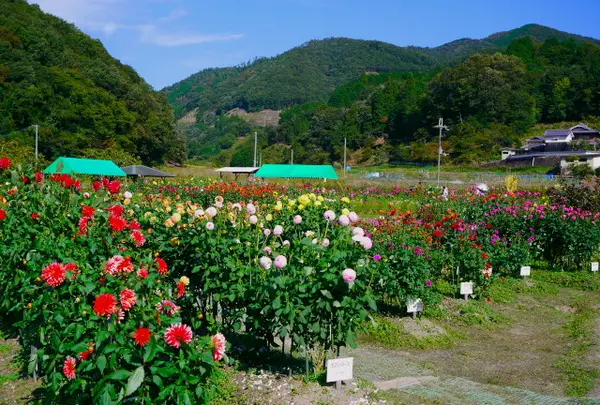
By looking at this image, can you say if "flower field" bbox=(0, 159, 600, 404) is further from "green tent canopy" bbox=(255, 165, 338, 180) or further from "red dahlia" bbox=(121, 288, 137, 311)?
"green tent canopy" bbox=(255, 165, 338, 180)

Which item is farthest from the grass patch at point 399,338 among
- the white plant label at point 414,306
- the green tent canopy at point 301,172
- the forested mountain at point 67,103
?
the forested mountain at point 67,103

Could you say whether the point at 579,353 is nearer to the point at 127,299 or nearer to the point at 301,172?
the point at 127,299

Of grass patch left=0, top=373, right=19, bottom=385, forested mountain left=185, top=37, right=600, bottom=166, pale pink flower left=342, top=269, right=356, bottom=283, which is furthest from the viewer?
forested mountain left=185, top=37, right=600, bottom=166

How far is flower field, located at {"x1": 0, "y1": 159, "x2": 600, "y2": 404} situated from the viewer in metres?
3.18

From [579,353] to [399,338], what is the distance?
2.02m

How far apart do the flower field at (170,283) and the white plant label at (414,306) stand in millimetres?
91

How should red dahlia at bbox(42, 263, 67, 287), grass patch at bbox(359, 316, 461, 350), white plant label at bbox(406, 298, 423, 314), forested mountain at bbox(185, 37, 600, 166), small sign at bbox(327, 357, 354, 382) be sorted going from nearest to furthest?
red dahlia at bbox(42, 263, 67, 287), small sign at bbox(327, 357, 354, 382), grass patch at bbox(359, 316, 461, 350), white plant label at bbox(406, 298, 423, 314), forested mountain at bbox(185, 37, 600, 166)

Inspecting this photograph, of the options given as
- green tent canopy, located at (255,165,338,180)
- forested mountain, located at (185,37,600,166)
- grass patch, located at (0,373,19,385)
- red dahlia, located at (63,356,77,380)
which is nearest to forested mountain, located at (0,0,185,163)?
green tent canopy, located at (255,165,338,180)

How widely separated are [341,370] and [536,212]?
28.2 ft

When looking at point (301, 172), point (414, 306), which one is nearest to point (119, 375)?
point (414, 306)

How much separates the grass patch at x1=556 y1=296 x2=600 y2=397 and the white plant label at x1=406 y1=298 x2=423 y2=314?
5.68 feet

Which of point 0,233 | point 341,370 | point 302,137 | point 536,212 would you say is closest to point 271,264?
point 341,370

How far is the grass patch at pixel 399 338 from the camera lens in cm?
646

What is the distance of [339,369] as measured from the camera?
4426 mm
